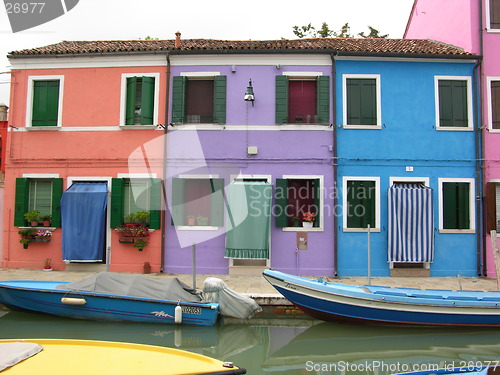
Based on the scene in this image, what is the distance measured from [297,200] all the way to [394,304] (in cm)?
437

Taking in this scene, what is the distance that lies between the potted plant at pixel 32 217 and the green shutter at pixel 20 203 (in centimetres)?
17

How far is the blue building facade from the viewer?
1100cm

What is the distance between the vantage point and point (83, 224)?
11234 mm

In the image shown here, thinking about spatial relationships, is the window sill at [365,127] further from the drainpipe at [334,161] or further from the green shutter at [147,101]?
the green shutter at [147,101]

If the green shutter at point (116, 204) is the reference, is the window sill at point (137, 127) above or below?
above

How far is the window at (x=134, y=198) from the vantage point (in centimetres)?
1127

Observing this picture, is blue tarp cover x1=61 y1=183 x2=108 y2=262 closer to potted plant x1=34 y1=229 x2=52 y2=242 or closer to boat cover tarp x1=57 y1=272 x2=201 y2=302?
potted plant x1=34 y1=229 x2=52 y2=242

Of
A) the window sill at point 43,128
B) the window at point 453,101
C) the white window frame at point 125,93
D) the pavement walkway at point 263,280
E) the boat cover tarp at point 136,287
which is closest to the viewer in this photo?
the boat cover tarp at point 136,287

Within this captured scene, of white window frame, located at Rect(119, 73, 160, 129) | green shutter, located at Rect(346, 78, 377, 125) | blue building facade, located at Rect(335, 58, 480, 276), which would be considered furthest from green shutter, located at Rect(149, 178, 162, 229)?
green shutter, located at Rect(346, 78, 377, 125)

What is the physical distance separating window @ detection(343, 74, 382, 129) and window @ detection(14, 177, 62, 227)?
8.89 m

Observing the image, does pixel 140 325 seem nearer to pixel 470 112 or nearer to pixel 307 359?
pixel 307 359

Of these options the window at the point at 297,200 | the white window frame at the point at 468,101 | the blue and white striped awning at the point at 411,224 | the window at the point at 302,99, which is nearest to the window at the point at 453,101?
the white window frame at the point at 468,101

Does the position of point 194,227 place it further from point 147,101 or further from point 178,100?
point 147,101

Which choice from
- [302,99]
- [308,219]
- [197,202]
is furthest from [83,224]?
[302,99]
